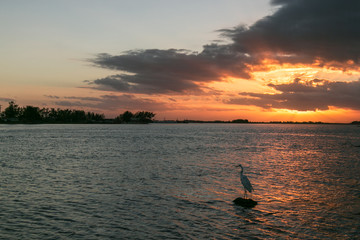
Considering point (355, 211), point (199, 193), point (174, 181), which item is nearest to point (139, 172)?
point (174, 181)

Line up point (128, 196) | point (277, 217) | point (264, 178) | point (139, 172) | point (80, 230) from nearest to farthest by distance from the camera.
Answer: point (80, 230) < point (277, 217) < point (128, 196) < point (264, 178) < point (139, 172)

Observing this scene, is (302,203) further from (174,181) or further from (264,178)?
(174,181)

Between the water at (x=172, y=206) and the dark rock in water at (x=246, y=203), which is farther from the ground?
the dark rock in water at (x=246, y=203)

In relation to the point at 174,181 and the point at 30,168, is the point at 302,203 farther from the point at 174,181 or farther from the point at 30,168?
the point at 30,168

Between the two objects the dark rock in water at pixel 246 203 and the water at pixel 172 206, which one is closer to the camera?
the water at pixel 172 206

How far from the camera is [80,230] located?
45.8 feet

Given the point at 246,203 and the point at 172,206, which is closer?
the point at 246,203

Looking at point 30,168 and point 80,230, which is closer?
point 80,230

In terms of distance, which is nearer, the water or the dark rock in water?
the water

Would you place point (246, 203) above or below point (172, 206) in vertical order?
above

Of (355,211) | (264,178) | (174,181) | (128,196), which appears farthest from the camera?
(264,178)

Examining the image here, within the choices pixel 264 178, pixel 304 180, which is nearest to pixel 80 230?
pixel 264 178

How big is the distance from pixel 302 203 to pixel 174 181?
11.3m

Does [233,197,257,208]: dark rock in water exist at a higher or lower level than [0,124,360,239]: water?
higher
